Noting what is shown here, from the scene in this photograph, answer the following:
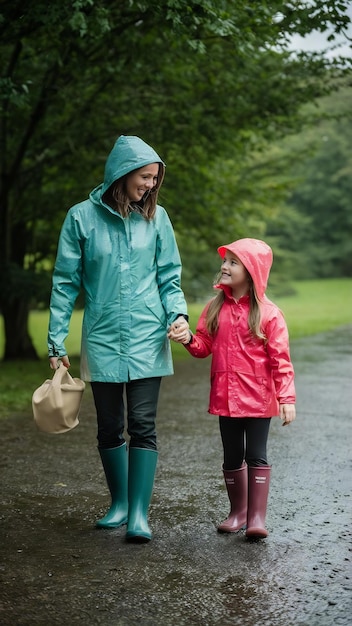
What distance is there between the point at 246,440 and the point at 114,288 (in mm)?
1003

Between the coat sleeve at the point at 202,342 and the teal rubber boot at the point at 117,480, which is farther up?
the coat sleeve at the point at 202,342

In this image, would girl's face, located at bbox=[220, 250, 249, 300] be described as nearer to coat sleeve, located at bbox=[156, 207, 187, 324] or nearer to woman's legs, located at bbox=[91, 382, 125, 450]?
coat sleeve, located at bbox=[156, 207, 187, 324]

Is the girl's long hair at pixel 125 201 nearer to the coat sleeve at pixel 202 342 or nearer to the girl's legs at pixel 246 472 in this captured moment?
the coat sleeve at pixel 202 342

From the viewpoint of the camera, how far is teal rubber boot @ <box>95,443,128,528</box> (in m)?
4.60

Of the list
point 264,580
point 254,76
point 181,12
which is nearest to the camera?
point 264,580

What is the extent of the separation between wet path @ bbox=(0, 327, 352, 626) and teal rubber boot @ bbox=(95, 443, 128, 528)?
4.9 inches

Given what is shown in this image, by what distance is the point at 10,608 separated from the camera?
11.2 ft

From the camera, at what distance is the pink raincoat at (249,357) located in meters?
4.41

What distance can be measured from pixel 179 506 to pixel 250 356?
1051mm

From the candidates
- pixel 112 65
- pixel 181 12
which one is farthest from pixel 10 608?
pixel 112 65

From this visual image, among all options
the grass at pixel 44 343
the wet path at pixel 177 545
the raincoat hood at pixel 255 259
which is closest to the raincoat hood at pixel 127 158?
the raincoat hood at pixel 255 259

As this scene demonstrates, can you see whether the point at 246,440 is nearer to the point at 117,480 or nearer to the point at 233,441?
the point at 233,441

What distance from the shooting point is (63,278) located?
4469 millimetres

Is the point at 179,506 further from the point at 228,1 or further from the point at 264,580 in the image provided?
the point at 228,1
